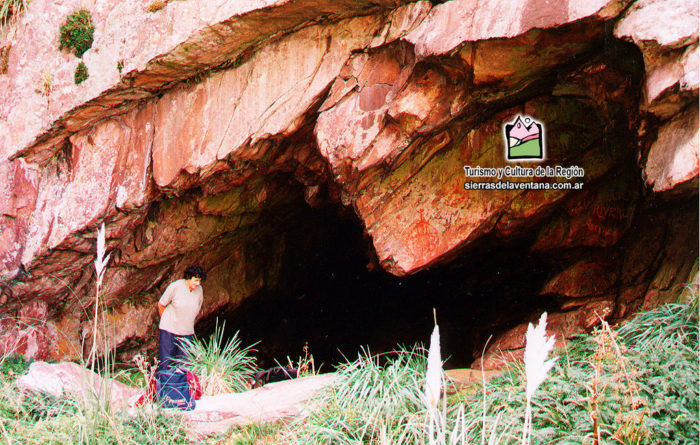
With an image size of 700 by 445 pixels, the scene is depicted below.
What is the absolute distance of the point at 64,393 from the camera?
483 cm

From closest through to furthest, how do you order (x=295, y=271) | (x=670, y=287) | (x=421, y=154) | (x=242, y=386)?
(x=670, y=287)
(x=242, y=386)
(x=421, y=154)
(x=295, y=271)

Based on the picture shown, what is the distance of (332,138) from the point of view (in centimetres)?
604

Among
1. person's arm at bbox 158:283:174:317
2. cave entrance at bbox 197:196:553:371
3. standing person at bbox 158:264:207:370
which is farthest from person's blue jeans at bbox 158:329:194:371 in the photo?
cave entrance at bbox 197:196:553:371

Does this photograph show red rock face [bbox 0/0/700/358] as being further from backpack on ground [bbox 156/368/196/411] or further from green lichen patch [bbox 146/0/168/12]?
backpack on ground [bbox 156/368/196/411]

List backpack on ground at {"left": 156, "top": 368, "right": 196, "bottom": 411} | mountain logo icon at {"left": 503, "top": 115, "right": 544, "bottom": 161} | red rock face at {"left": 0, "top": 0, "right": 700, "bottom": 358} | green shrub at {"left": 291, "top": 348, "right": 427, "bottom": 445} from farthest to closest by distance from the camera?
1. mountain logo icon at {"left": 503, "top": 115, "right": 544, "bottom": 161}
2. red rock face at {"left": 0, "top": 0, "right": 700, "bottom": 358}
3. backpack on ground at {"left": 156, "top": 368, "right": 196, "bottom": 411}
4. green shrub at {"left": 291, "top": 348, "right": 427, "bottom": 445}

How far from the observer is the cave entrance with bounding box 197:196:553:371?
905 centimetres

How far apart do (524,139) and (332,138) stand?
2372 mm

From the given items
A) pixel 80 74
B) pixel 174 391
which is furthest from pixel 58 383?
pixel 80 74

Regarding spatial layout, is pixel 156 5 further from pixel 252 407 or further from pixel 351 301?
pixel 351 301

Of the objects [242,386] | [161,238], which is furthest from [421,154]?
[161,238]

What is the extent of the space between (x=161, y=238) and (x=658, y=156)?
6.54m

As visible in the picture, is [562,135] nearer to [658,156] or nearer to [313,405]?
[658,156]

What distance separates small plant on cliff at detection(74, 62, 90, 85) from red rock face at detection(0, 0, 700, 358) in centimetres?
8

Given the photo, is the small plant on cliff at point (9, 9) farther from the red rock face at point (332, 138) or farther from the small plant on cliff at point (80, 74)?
the small plant on cliff at point (80, 74)
